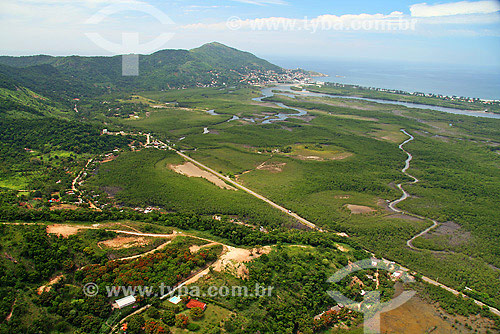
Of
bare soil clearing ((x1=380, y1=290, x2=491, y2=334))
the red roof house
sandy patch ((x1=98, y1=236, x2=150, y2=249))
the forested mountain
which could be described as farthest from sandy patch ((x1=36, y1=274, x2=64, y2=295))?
the forested mountain

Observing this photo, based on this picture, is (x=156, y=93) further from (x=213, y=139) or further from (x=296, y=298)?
(x=296, y=298)

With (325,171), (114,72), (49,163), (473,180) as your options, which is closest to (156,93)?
(114,72)

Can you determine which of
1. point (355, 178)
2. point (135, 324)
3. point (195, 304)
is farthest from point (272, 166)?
point (135, 324)

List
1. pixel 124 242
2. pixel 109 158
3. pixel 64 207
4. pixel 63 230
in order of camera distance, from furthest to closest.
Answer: pixel 109 158 < pixel 64 207 < pixel 63 230 < pixel 124 242

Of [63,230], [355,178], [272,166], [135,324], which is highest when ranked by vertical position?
[272,166]

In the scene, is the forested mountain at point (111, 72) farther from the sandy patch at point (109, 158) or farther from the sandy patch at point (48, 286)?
the sandy patch at point (48, 286)

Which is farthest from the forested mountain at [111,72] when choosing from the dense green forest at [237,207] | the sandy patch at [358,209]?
the sandy patch at [358,209]

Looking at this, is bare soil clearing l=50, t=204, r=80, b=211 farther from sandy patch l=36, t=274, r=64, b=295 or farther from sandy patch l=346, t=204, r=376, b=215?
sandy patch l=346, t=204, r=376, b=215

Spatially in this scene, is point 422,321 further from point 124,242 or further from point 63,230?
point 63,230
